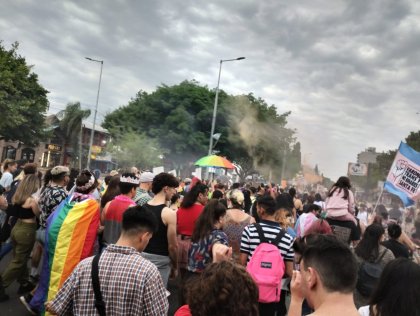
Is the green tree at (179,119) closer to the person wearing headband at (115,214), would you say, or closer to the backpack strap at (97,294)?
the person wearing headband at (115,214)

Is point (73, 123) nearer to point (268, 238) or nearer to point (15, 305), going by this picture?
point (15, 305)

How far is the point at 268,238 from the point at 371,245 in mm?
1766

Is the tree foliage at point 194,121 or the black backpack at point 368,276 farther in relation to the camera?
the tree foliage at point 194,121

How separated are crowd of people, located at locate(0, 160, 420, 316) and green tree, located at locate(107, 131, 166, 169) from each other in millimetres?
26665

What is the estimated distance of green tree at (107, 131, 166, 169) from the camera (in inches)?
1400

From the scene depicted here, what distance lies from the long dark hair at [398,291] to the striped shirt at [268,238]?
5.88 feet

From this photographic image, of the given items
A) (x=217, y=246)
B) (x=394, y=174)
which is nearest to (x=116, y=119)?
(x=394, y=174)

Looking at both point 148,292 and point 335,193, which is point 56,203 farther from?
point 335,193

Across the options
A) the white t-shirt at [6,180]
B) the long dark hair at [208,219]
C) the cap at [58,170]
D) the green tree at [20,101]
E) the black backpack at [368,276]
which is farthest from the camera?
the green tree at [20,101]

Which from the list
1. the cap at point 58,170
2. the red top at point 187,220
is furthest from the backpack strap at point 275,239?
the cap at point 58,170

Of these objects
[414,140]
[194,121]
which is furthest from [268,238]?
[414,140]

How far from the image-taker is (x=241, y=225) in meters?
5.15

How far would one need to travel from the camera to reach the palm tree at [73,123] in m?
45.8

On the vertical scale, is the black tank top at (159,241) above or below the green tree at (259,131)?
below
